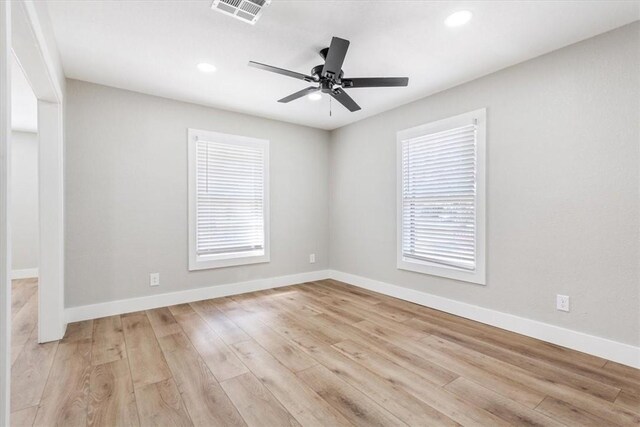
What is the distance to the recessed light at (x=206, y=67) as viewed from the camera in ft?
9.62

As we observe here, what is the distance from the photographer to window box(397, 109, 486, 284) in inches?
126

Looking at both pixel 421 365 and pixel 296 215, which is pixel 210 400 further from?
pixel 296 215

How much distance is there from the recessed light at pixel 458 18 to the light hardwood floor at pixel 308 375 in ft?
8.34

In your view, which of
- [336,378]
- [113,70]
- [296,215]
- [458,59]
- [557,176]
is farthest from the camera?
[296,215]

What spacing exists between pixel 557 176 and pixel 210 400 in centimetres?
317

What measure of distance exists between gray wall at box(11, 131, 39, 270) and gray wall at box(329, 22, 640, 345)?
6825 millimetres

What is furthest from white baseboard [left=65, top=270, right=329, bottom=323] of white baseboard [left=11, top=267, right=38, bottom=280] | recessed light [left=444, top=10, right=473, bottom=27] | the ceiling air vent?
recessed light [left=444, top=10, right=473, bottom=27]

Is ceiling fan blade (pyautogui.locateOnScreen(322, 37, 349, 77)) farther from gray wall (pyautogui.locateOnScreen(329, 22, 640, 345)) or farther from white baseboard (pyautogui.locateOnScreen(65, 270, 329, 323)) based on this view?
white baseboard (pyautogui.locateOnScreen(65, 270, 329, 323))

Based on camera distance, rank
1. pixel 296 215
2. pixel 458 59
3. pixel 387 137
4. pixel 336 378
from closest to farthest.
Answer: pixel 336 378
pixel 458 59
pixel 387 137
pixel 296 215

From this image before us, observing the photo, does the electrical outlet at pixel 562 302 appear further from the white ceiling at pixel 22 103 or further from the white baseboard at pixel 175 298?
the white ceiling at pixel 22 103

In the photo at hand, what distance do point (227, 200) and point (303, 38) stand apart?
2.40 metres

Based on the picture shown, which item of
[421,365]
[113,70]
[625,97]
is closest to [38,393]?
[421,365]

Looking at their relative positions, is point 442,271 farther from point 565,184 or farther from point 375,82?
point 375,82

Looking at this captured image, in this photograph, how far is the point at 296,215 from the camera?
4.89 metres
